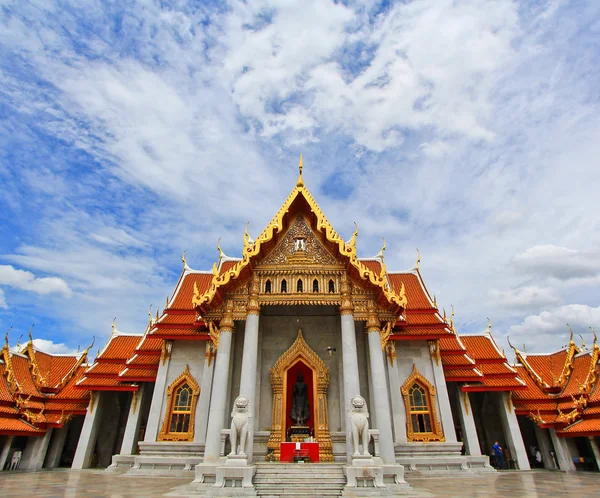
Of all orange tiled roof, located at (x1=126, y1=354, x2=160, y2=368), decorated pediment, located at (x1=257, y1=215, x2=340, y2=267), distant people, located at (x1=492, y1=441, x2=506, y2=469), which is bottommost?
distant people, located at (x1=492, y1=441, x2=506, y2=469)

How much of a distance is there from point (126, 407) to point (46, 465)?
11.7 feet

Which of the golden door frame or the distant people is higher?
the golden door frame

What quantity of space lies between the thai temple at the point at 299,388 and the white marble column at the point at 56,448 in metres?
0.05

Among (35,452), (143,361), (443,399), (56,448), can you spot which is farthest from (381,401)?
(56,448)

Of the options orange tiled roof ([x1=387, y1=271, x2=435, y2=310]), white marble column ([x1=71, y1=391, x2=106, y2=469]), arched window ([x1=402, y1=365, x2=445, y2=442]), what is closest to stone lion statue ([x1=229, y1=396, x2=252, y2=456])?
arched window ([x1=402, y1=365, x2=445, y2=442])

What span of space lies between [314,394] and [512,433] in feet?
28.4

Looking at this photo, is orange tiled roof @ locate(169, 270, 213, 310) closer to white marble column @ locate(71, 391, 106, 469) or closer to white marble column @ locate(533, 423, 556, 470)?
white marble column @ locate(71, 391, 106, 469)

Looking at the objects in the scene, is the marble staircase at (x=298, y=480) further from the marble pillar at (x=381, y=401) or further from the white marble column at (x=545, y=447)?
the white marble column at (x=545, y=447)

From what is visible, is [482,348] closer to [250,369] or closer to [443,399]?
[443,399]

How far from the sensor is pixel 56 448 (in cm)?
1650

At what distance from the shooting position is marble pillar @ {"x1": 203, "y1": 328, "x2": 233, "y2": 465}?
9295 millimetres

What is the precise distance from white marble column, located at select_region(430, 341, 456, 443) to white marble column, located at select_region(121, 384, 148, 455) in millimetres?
10989

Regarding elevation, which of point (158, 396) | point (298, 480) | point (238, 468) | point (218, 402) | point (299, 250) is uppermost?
point (299, 250)

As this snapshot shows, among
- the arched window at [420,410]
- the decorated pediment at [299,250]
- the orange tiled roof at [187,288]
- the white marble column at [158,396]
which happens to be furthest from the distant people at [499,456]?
the orange tiled roof at [187,288]
